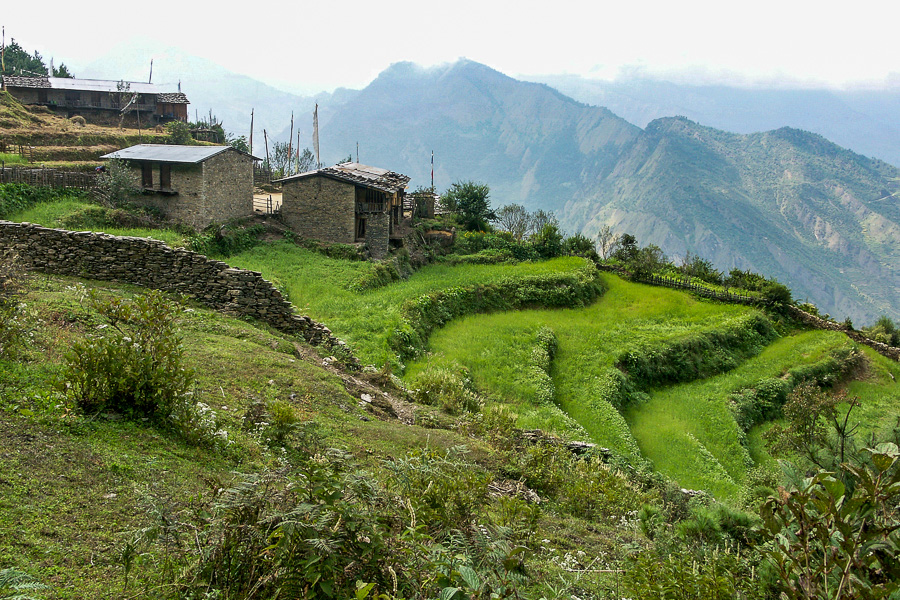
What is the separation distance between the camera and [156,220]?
2738cm

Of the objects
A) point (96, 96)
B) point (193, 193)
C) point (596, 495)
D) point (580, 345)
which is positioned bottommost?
point (580, 345)

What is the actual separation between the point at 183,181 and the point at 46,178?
5991mm

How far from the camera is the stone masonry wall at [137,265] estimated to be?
13.6 m

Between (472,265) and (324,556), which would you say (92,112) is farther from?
(324,556)

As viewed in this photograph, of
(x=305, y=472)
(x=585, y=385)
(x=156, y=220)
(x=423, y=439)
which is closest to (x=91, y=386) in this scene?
(x=305, y=472)

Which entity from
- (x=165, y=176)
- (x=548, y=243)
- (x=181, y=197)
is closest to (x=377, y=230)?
(x=181, y=197)

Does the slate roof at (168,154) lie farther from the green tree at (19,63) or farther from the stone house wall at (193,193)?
the green tree at (19,63)

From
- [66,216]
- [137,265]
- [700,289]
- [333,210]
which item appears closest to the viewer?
[137,265]

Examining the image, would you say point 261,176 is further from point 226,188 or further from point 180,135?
point 226,188

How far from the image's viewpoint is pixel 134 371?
21.9ft

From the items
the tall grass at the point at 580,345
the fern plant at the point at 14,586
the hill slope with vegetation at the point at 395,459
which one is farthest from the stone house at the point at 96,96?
the fern plant at the point at 14,586

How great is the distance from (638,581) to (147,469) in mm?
5068

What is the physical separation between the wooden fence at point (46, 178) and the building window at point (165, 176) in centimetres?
303

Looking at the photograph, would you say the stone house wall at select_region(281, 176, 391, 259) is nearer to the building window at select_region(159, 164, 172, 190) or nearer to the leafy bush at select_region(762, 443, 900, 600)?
the building window at select_region(159, 164, 172, 190)
